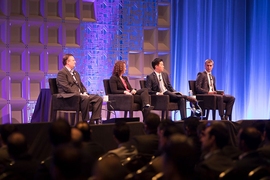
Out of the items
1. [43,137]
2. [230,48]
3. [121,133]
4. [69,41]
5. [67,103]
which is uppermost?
Answer: [69,41]

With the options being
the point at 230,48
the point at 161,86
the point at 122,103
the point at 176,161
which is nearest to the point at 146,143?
the point at 176,161

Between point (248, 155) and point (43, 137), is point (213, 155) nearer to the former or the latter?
point (248, 155)

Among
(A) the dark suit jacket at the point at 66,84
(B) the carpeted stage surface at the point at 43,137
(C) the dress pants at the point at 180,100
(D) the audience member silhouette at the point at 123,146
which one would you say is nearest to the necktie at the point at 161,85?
(C) the dress pants at the point at 180,100

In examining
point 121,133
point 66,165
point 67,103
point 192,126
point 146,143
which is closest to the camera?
point 66,165

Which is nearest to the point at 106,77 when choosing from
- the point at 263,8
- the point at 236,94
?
the point at 236,94

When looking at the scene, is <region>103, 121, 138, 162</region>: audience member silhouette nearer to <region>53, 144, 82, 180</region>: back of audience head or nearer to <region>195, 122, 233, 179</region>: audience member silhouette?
<region>195, 122, 233, 179</region>: audience member silhouette

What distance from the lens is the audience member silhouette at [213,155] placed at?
137 inches

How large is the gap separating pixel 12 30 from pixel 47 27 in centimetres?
63

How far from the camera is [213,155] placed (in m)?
3.69

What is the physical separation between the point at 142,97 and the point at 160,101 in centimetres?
40

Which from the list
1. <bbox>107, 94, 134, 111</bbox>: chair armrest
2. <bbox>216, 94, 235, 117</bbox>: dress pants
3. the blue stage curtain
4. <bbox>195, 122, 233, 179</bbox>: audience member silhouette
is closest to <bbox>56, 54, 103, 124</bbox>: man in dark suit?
<bbox>107, 94, 134, 111</bbox>: chair armrest

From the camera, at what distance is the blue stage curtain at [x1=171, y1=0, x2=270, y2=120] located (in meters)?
10.9

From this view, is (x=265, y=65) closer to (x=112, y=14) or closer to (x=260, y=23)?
(x=260, y=23)

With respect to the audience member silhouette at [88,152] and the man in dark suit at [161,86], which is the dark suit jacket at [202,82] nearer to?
the man in dark suit at [161,86]
